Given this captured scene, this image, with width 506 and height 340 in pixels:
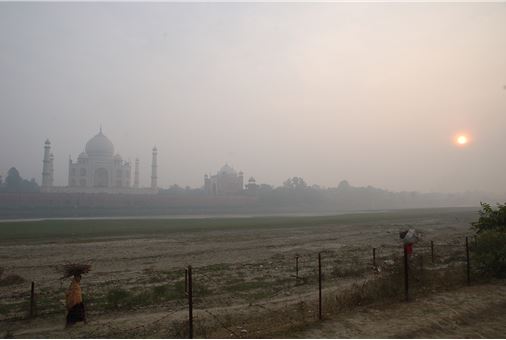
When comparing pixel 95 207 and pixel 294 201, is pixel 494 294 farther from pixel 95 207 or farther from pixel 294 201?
pixel 294 201

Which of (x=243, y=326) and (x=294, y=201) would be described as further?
(x=294, y=201)

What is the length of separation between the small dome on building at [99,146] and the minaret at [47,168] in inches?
422

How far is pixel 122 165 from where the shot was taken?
112438 mm

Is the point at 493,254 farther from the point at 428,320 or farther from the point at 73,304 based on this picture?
the point at 73,304

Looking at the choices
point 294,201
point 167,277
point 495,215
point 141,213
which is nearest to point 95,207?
point 141,213

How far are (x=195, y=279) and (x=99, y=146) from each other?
101950 mm

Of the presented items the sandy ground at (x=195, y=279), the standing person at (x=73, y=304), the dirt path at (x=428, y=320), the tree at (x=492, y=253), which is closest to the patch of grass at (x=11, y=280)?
the sandy ground at (x=195, y=279)

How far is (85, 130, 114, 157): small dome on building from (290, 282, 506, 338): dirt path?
108977 mm

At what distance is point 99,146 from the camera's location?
10819 cm

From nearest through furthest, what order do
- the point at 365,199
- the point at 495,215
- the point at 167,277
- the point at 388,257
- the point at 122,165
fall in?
the point at 495,215
the point at 167,277
the point at 388,257
the point at 122,165
the point at 365,199

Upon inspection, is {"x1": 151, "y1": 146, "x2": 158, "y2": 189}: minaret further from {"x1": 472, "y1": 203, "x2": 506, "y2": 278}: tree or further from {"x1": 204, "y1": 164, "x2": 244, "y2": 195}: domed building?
{"x1": 472, "y1": 203, "x2": 506, "y2": 278}: tree

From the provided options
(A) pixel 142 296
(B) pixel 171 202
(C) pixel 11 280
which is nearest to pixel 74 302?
(A) pixel 142 296

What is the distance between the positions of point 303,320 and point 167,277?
9059 millimetres

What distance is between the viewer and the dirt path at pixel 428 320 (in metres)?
7.66
